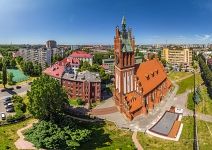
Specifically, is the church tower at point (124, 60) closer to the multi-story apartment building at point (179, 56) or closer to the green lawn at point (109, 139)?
the green lawn at point (109, 139)

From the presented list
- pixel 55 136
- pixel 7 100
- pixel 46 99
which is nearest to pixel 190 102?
pixel 46 99

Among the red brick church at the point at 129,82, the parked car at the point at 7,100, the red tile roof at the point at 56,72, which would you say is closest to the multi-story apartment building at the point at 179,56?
the red tile roof at the point at 56,72

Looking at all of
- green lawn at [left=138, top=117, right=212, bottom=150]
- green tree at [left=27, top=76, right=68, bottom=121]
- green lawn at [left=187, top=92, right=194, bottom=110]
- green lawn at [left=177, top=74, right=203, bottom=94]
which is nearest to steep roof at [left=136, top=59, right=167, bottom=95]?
green lawn at [left=187, top=92, right=194, bottom=110]

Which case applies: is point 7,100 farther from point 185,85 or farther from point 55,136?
point 185,85

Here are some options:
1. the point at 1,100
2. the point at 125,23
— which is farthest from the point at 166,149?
the point at 1,100

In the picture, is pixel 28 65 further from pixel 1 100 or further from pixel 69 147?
pixel 69 147

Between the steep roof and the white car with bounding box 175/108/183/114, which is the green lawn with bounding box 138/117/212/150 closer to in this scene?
the white car with bounding box 175/108/183/114

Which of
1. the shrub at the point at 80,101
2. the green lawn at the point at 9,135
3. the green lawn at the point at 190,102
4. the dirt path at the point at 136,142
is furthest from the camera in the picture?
the shrub at the point at 80,101
